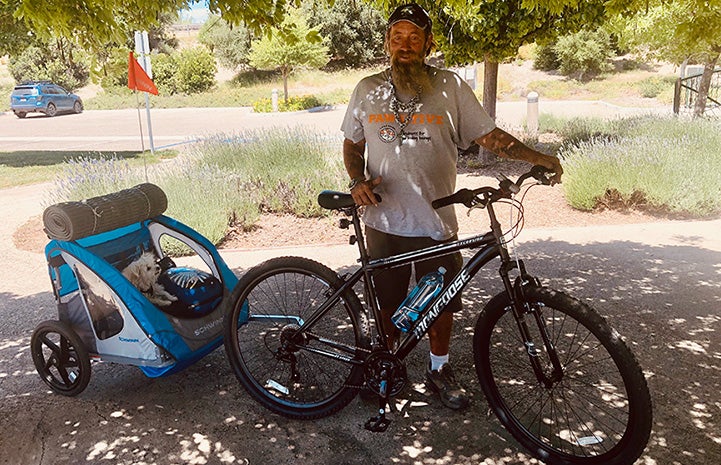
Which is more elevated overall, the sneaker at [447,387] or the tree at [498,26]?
the tree at [498,26]

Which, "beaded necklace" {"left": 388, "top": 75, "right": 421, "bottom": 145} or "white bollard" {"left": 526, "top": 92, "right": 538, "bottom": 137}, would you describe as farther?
"white bollard" {"left": 526, "top": 92, "right": 538, "bottom": 137}

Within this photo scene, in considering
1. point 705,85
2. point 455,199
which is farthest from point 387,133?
point 705,85

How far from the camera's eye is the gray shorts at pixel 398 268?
3.22 meters

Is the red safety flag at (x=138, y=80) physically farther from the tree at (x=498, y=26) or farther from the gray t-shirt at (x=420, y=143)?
the gray t-shirt at (x=420, y=143)

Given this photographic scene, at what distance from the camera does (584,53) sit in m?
35.8

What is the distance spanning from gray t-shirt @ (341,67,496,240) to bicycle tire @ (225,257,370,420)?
0.53 meters

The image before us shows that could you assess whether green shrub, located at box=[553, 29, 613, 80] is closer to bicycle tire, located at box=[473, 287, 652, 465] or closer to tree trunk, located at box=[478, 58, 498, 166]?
tree trunk, located at box=[478, 58, 498, 166]

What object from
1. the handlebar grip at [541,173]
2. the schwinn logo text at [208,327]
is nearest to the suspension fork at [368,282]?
the handlebar grip at [541,173]

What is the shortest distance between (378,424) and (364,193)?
118 cm

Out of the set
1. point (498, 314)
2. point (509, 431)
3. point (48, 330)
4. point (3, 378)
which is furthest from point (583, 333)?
point (3, 378)

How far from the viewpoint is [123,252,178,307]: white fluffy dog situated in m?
3.71

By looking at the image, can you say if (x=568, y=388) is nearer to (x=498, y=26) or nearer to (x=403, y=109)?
(x=403, y=109)

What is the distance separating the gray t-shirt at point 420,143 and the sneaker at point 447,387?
0.85 meters

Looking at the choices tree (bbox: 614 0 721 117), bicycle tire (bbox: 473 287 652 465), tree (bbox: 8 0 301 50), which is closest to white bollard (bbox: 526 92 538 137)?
tree (bbox: 614 0 721 117)
